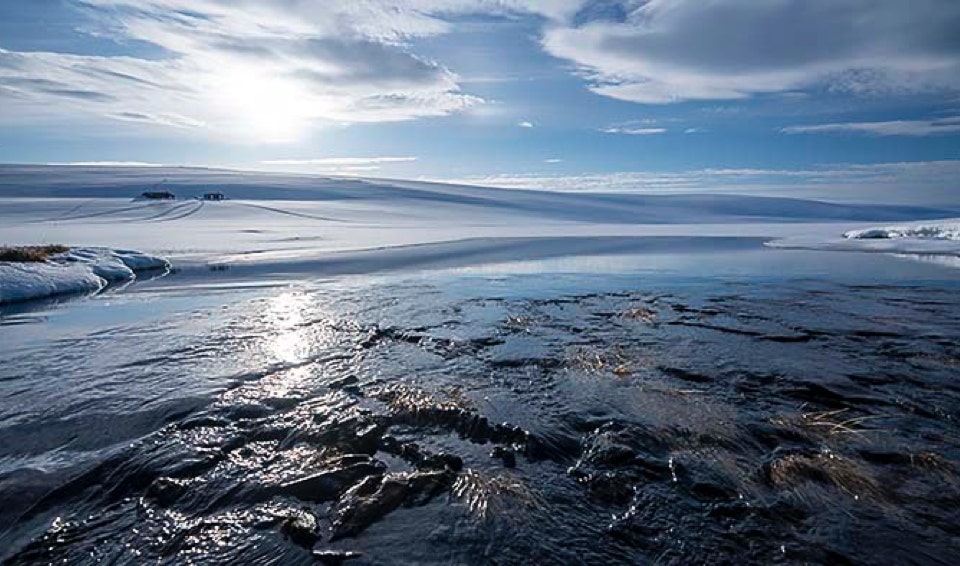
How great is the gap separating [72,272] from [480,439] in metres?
11.5

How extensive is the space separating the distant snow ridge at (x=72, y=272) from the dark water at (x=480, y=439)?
2.11 meters

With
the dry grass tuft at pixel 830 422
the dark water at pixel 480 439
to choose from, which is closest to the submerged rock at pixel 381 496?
the dark water at pixel 480 439

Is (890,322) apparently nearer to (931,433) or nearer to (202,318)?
(931,433)

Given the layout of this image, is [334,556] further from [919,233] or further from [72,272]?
[919,233]

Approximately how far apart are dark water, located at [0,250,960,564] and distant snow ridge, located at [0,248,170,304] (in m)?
2.11

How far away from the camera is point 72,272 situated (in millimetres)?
11539

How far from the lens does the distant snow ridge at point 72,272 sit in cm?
1015

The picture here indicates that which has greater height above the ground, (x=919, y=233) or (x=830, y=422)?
(x=919, y=233)

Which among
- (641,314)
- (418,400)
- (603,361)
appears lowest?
(418,400)

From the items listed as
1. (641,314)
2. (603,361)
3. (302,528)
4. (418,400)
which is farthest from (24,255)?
(641,314)

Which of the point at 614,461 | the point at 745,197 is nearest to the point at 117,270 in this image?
the point at 614,461

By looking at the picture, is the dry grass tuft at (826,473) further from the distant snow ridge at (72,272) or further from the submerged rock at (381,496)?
the distant snow ridge at (72,272)

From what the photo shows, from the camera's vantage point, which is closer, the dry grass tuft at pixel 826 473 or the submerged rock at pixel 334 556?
the submerged rock at pixel 334 556

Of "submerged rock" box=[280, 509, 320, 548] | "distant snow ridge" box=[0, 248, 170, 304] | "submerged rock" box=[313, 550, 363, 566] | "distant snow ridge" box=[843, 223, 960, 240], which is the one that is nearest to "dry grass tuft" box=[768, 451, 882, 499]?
"submerged rock" box=[313, 550, 363, 566]
